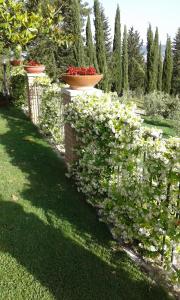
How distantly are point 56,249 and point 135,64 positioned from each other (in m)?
42.8

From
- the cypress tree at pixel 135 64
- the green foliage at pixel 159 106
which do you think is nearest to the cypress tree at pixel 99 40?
the cypress tree at pixel 135 64

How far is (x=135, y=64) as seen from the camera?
44312mm

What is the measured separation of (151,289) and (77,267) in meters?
0.73

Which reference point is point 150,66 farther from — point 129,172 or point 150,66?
point 129,172

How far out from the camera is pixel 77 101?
486 cm

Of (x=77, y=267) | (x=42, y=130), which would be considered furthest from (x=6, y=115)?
(x=77, y=267)

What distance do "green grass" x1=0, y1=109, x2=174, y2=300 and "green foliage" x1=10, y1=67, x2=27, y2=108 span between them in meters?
5.97

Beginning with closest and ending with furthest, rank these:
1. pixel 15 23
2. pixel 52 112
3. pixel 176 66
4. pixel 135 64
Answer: pixel 15 23 → pixel 52 112 → pixel 176 66 → pixel 135 64

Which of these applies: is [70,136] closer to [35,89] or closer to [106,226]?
[106,226]

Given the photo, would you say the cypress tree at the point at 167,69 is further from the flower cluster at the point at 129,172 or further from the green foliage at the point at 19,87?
the flower cluster at the point at 129,172

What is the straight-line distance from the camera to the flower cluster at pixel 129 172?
2.97m

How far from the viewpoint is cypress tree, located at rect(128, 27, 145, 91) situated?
43.9 m

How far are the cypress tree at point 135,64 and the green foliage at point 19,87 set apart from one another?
3140cm


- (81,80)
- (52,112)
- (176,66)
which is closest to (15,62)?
(52,112)
